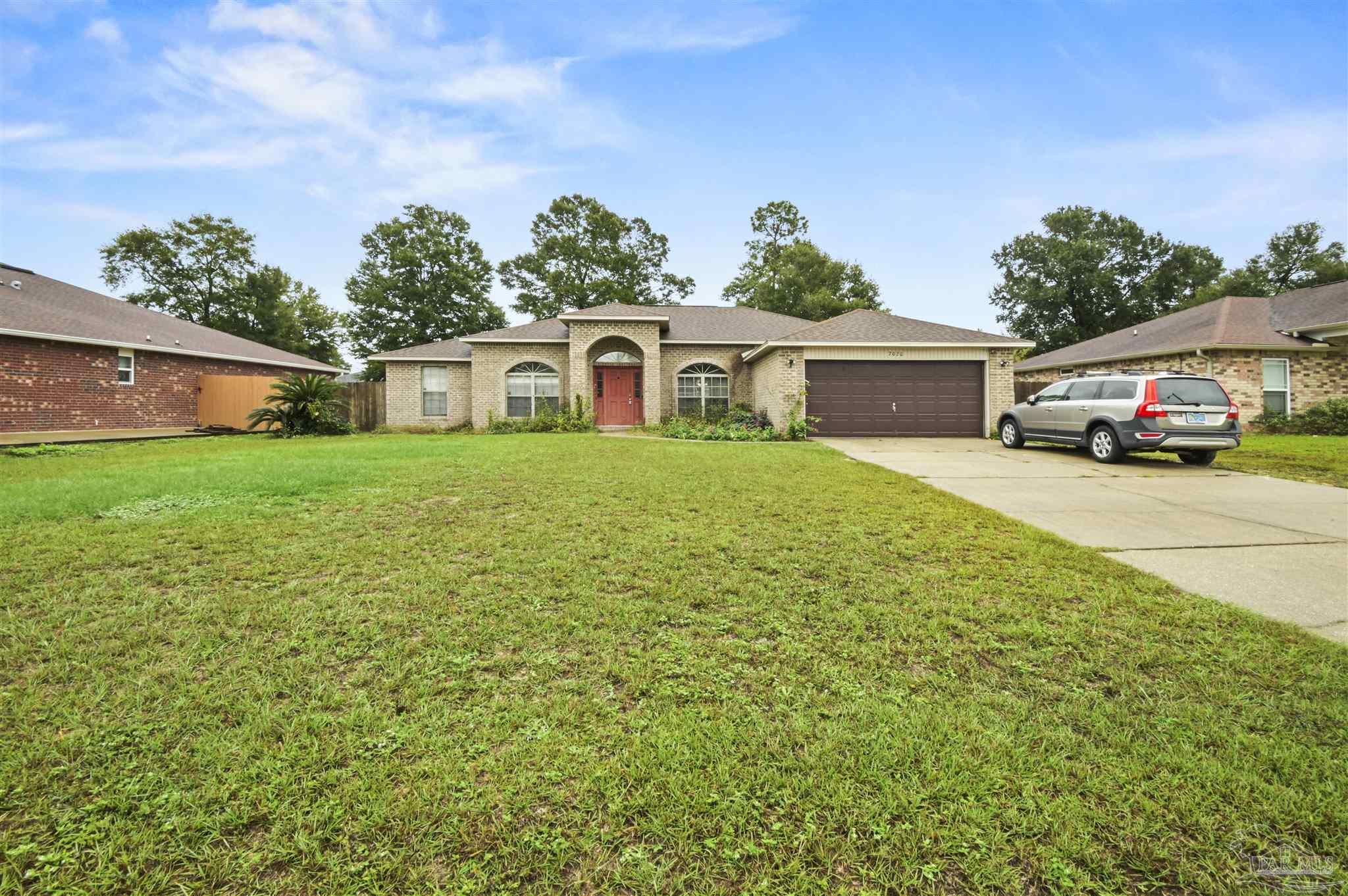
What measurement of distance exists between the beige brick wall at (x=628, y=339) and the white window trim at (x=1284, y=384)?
18.3 meters

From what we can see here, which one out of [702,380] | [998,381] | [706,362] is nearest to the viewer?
[998,381]

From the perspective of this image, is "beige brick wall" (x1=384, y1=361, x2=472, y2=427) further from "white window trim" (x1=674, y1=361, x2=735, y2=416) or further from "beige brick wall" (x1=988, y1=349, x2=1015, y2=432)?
"beige brick wall" (x1=988, y1=349, x2=1015, y2=432)

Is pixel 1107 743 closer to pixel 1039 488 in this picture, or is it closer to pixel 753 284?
pixel 1039 488

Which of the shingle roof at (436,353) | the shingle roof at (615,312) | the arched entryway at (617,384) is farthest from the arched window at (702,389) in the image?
the shingle roof at (436,353)

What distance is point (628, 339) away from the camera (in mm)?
18016

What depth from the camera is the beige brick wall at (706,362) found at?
724 inches

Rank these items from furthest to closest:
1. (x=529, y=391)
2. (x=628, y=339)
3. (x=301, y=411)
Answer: (x=529, y=391) → (x=628, y=339) → (x=301, y=411)

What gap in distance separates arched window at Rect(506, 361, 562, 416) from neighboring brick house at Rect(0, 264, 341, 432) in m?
9.88

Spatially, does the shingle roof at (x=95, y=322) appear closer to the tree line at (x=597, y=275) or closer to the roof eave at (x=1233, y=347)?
the tree line at (x=597, y=275)

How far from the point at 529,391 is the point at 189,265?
2945 cm

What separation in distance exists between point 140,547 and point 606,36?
38.2ft

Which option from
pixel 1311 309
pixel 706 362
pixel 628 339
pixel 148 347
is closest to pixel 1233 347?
pixel 1311 309

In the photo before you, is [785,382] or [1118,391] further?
[785,382]

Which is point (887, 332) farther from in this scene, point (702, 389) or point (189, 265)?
point (189, 265)
